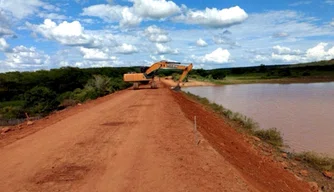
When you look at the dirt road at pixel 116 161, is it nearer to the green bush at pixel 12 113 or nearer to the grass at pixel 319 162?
the grass at pixel 319 162

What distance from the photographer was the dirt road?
7.20 meters

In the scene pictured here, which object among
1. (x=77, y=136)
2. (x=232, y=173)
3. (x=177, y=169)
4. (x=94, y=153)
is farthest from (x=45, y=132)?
(x=232, y=173)

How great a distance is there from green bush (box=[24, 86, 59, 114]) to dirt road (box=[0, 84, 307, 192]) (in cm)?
3377

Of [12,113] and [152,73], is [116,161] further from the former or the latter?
[12,113]

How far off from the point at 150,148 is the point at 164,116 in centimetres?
613

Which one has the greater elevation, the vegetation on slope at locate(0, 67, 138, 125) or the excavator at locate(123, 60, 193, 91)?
the excavator at locate(123, 60, 193, 91)

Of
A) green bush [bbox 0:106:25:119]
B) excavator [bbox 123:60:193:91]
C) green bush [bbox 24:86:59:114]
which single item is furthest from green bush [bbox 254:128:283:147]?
green bush [bbox 0:106:25:119]

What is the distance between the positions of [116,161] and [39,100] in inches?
1652

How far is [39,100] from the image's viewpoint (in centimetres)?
4750

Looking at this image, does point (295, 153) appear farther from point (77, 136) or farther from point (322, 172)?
point (77, 136)

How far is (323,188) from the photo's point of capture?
1024cm

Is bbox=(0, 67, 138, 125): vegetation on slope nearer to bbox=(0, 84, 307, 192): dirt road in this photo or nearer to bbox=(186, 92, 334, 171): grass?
bbox=(186, 92, 334, 171): grass

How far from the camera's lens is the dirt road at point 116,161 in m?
7.20

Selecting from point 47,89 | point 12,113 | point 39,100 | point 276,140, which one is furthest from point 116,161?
point 47,89
